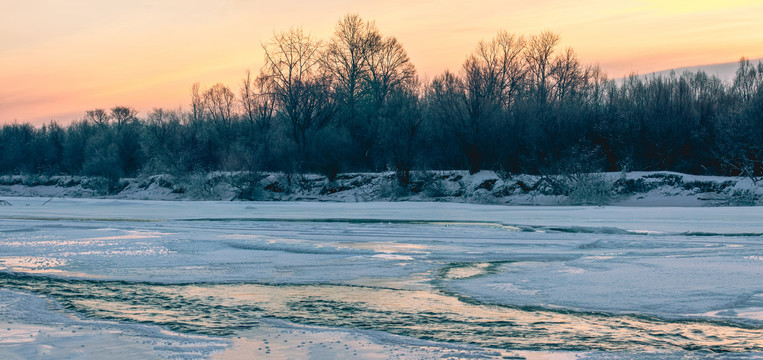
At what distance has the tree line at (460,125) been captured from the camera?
30.8m

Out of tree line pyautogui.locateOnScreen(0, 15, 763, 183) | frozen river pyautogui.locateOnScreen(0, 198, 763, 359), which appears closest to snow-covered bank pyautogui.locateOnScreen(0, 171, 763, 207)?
tree line pyautogui.locateOnScreen(0, 15, 763, 183)

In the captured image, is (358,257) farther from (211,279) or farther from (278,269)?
(211,279)

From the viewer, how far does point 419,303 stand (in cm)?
706

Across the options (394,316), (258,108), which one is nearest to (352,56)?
(258,108)

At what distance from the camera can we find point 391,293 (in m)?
7.69

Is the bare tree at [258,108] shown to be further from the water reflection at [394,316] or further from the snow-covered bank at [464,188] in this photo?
the water reflection at [394,316]

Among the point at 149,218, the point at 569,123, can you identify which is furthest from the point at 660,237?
the point at 569,123

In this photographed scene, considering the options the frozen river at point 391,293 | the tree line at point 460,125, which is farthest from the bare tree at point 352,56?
the frozen river at point 391,293

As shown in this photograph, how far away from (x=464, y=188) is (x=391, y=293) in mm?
24528

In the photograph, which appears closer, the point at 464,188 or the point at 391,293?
the point at 391,293

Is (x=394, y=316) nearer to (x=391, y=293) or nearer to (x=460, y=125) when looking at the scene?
(x=391, y=293)

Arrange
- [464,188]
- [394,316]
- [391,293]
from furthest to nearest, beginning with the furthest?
1. [464,188]
2. [391,293]
3. [394,316]

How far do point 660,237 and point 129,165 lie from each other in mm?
46598

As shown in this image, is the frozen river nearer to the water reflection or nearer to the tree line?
the water reflection
